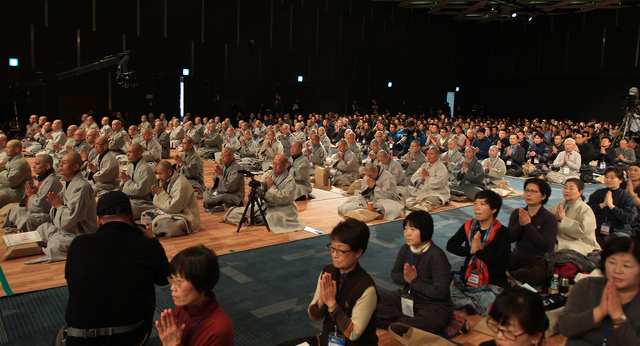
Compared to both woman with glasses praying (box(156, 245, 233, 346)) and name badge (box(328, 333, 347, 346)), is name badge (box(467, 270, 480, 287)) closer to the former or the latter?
name badge (box(328, 333, 347, 346))

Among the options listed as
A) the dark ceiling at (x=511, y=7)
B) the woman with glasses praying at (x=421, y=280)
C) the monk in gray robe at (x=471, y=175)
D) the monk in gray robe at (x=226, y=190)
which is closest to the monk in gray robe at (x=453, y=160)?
the monk in gray robe at (x=471, y=175)

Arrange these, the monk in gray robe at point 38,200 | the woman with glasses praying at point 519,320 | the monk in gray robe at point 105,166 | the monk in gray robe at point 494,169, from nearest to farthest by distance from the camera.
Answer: the woman with glasses praying at point 519,320
the monk in gray robe at point 38,200
the monk in gray robe at point 105,166
the monk in gray robe at point 494,169

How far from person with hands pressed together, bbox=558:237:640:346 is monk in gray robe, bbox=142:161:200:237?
4893 millimetres

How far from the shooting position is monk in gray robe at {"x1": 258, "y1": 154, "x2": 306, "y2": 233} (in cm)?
700

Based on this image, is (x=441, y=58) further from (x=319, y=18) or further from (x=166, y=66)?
(x=166, y=66)

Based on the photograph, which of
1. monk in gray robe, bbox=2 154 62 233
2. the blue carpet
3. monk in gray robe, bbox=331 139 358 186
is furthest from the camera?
monk in gray robe, bbox=331 139 358 186

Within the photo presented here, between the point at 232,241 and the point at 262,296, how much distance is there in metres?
1.91

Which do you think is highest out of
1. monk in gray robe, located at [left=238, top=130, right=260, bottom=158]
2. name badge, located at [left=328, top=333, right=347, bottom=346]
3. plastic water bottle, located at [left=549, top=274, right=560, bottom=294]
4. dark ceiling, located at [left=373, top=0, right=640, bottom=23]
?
dark ceiling, located at [left=373, top=0, right=640, bottom=23]

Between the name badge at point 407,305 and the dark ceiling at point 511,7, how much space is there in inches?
761

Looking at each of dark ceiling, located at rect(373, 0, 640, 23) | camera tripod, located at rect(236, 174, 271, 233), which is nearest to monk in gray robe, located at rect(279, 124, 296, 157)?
camera tripod, located at rect(236, 174, 271, 233)

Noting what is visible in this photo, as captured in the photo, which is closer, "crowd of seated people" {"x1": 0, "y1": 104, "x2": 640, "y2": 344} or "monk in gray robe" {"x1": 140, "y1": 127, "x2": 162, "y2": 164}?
"crowd of seated people" {"x1": 0, "y1": 104, "x2": 640, "y2": 344}

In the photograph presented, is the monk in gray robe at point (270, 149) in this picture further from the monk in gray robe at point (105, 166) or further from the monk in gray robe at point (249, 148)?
the monk in gray robe at point (105, 166)

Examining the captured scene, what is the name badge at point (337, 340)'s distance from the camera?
9.03ft

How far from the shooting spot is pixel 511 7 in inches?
924
